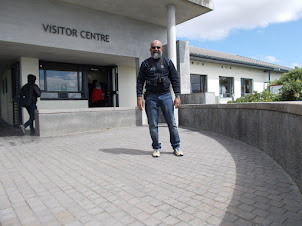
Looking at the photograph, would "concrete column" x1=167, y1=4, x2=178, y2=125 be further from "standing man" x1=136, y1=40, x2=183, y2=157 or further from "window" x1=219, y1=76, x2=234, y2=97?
"window" x1=219, y1=76, x2=234, y2=97

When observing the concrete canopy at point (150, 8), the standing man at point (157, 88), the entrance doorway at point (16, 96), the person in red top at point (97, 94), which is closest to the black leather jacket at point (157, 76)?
the standing man at point (157, 88)

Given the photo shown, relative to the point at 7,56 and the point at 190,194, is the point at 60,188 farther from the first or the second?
the point at 7,56

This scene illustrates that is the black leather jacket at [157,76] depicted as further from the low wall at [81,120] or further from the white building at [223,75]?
the white building at [223,75]

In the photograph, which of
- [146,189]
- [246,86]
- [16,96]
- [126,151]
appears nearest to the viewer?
[146,189]

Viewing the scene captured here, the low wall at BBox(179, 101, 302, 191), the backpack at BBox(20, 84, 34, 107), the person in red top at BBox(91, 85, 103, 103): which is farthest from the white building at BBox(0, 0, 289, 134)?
the low wall at BBox(179, 101, 302, 191)

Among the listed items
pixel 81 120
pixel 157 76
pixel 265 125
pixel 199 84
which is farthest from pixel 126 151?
pixel 199 84

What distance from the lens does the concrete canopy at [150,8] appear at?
7.84m

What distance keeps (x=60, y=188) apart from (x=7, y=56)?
7776 mm

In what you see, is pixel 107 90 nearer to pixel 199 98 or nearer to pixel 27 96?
pixel 27 96

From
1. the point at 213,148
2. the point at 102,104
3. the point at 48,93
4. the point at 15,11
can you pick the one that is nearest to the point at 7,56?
the point at 48,93

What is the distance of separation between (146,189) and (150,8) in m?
7.38

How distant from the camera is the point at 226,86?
16.8 metres

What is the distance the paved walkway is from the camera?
2105mm

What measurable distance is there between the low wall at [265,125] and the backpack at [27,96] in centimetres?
539
